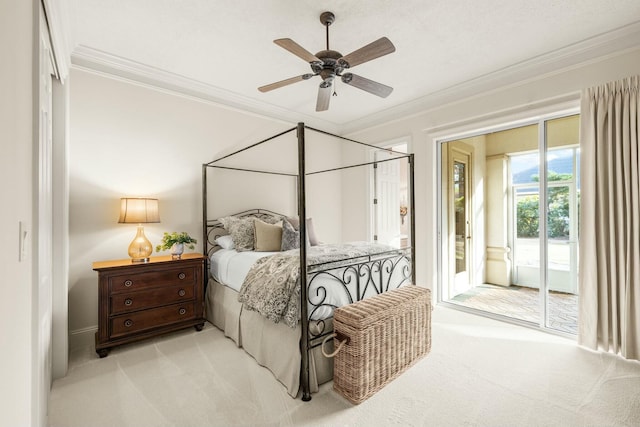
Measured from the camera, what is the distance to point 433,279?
390 cm

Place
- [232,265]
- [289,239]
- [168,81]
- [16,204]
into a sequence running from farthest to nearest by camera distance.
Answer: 1. [168,81]
2. [289,239]
3. [232,265]
4. [16,204]

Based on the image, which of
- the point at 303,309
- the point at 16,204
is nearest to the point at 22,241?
the point at 16,204

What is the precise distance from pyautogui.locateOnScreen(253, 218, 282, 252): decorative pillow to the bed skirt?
0.54 meters

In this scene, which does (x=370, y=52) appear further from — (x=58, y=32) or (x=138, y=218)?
(x=138, y=218)

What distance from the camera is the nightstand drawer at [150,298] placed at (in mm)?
2557

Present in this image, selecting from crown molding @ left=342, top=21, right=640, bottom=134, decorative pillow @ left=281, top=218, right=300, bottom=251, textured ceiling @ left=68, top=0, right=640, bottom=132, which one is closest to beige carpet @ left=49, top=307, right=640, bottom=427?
decorative pillow @ left=281, top=218, right=300, bottom=251

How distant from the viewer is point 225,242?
3371mm

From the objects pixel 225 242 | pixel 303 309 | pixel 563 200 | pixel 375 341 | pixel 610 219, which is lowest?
pixel 375 341

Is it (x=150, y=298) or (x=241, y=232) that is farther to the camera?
(x=241, y=232)

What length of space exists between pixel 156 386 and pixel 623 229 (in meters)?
3.90

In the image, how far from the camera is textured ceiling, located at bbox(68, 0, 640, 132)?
87.4 inches

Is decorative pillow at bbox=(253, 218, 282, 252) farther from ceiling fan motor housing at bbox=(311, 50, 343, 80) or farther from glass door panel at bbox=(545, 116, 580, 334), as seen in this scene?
glass door panel at bbox=(545, 116, 580, 334)

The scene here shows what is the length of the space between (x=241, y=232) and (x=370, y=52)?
7.20 feet

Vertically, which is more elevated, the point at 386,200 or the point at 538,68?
the point at 538,68
